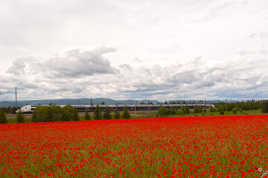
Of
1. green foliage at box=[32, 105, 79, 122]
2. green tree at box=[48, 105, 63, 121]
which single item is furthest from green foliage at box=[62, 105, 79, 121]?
green tree at box=[48, 105, 63, 121]

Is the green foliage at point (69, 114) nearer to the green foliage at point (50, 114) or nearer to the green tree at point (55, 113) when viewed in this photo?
the green foliage at point (50, 114)

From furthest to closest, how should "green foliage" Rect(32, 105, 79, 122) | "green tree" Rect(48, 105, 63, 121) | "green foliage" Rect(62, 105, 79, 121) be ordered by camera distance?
"green foliage" Rect(62, 105, 79, 121) < "green tree" Rect(48, 105, 63, 121) < "green foliage" Rect(32, 105, 79, 122)

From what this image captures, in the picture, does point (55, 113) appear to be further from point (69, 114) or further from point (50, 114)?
point (69, 114)

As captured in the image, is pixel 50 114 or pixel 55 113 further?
pixel 55 113

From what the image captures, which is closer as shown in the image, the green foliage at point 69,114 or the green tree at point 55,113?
the green tree at point 55,113

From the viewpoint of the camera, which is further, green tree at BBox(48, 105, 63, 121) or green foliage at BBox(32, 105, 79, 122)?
green tree at BBox(48, 105, 63, 121)

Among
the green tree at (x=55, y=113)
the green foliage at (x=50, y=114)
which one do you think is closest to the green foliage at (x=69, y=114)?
the green foliage at (x=50, y=114)

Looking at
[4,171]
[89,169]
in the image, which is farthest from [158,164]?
[4,171]

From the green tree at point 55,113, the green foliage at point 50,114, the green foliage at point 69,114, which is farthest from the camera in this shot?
the green foliage at point 69,114

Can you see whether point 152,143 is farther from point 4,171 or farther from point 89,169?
point 4,171

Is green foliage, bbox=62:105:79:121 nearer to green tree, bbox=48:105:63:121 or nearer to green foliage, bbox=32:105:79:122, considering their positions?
green foliage, bbox=32:105:79:122

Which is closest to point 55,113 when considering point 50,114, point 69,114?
point 50,114

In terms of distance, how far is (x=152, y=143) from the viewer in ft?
39.9

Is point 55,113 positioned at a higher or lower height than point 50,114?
higher
